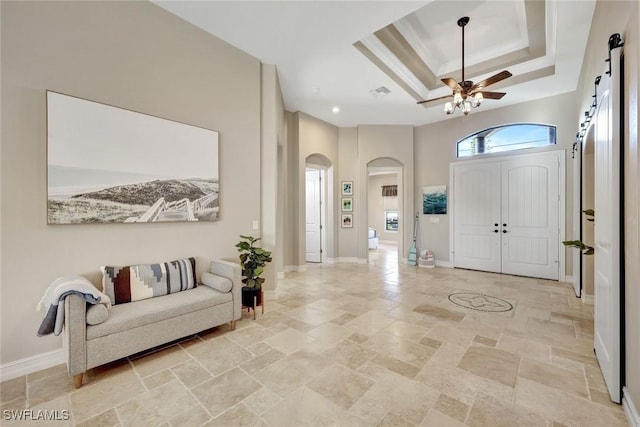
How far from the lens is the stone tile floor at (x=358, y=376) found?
5.98 feet

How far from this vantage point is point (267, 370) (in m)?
2.34

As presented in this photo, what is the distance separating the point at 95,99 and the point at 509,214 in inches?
279

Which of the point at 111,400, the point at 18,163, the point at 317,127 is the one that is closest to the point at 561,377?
the point at 111,400

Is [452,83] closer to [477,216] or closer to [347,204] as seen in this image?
[477,216]

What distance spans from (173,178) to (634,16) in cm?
405

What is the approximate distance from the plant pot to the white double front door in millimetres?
5043

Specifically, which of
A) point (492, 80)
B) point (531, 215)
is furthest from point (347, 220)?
point (492, 80)

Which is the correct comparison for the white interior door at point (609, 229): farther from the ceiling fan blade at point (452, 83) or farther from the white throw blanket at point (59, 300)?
the white throw blanket at point (59, 300)

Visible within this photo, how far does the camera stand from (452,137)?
654 cm

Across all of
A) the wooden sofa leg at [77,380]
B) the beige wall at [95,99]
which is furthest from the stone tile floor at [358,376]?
the beige wall at [95,99]

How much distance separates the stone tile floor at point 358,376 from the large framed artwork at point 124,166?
4.72 feet

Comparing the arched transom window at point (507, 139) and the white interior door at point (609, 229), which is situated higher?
the arched transom window at point (507, 139)

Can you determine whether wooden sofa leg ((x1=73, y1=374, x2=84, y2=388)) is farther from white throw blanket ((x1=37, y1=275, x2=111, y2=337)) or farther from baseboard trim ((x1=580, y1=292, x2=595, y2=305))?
baseboard trim ((x1=580, y1=292, x2=595, y2=305))

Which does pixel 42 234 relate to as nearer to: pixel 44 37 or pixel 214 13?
pixel 44 37
